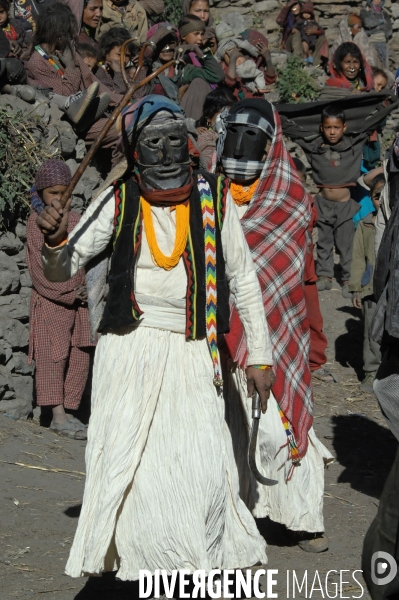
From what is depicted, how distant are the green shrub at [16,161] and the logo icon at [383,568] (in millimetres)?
4713

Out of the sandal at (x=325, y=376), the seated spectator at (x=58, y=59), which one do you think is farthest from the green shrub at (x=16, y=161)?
the sandal at (x=325, y=376)

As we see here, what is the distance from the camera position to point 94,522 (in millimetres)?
4406

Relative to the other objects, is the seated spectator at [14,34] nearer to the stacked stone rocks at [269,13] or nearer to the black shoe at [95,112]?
the black shoe at [95,112]

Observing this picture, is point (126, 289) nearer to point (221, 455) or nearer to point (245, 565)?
point (221, 455)

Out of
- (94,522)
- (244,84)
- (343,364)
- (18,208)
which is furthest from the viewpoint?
(244,84)

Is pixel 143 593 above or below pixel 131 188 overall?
below

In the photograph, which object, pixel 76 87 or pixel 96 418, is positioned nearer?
pixel 96 418

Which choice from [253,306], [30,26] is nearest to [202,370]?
[253,306]

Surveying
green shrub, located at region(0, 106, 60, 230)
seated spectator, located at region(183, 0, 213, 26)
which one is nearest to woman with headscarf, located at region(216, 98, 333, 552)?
green shrub, located at region(0, 106, 60, 230)

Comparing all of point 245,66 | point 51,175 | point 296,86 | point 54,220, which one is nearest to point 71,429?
point 51,175

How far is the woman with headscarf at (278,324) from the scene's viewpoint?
557 cm

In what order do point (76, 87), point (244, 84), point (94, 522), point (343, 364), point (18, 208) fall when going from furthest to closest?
point (244, 84), point (343, 364), point (76, 87), point (18, 208), point (94, 522)

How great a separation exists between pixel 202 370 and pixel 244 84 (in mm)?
9591

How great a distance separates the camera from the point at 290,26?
17.5 m
